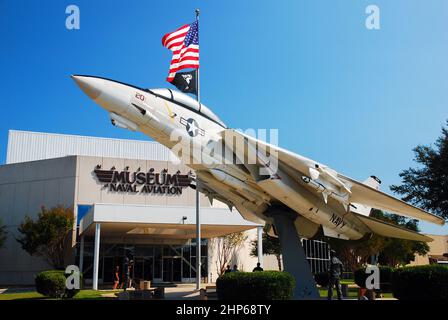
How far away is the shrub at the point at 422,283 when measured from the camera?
1220 centimetres

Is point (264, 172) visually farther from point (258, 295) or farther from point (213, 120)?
point (258, 295)

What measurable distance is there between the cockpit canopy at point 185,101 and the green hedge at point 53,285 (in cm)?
901

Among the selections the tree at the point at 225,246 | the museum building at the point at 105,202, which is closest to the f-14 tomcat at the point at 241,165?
the museum building at the point at 105,202

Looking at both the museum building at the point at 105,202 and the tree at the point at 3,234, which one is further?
the museum building at the point at 105,202

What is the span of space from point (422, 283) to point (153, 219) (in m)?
16.3

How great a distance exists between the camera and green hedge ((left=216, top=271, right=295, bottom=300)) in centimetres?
1177

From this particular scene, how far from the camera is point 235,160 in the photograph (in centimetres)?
1405

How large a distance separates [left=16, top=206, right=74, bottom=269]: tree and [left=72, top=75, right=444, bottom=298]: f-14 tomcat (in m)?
19.2

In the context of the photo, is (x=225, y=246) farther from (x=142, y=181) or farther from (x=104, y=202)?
(x=104, y=202)

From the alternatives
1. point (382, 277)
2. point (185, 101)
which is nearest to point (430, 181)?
point (382, 277)

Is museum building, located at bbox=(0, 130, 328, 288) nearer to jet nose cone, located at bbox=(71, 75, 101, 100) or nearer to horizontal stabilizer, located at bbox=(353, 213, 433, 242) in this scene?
horizontal stabilizer, located at bbox=(353, 213, 433, 242)

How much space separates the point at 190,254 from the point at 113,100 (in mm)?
26492

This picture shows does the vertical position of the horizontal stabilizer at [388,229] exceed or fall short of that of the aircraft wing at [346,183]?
it falls short

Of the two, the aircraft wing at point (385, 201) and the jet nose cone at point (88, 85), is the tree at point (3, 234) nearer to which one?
the jet nose cone at point (88, 85)
